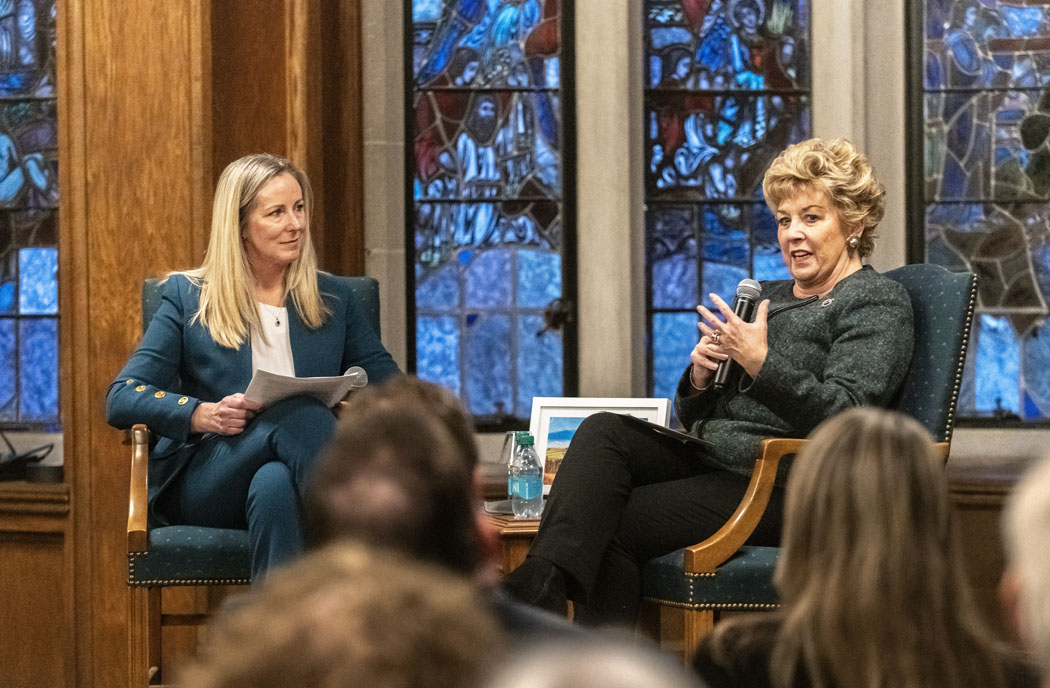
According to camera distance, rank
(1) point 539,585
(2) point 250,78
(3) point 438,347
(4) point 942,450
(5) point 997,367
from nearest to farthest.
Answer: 1. (1) point 539,585
2. (4) point 942,450
3. (2) point 250,78
4. (5) point 997,367
5. (3) point 438,347

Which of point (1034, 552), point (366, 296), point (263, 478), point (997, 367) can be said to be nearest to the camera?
point (1034, 552)

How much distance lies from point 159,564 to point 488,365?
164 centimetres

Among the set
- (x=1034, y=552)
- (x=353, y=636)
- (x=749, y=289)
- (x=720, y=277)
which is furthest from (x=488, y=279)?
(x=353, y=636)

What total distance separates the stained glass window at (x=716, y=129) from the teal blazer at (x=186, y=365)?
1.36m

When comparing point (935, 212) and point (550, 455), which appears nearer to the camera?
point (550, 455)

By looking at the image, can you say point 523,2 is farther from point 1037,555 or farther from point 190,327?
point 1037,555

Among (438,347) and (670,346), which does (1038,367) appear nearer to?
(670,346)

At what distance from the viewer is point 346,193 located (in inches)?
158

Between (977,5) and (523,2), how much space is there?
1.38 metres

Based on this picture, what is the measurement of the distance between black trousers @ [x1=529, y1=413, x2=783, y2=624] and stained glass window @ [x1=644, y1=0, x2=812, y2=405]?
1518 millimetres

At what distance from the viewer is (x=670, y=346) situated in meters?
4.25

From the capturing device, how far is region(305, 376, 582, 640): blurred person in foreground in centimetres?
113

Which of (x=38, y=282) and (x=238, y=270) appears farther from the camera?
(x=38, y=282)

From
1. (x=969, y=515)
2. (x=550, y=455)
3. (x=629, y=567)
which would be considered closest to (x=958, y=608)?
(x=629, y=567)
